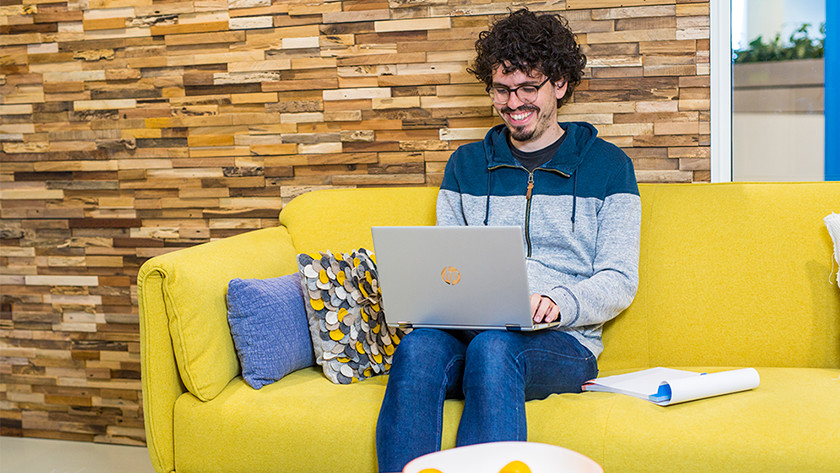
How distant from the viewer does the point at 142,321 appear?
173 cm

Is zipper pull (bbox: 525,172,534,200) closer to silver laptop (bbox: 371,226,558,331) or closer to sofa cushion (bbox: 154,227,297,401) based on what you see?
silver laptop (bbox: 371,226,558,331)

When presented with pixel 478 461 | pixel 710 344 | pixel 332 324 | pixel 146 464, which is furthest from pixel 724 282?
pixel 146 464

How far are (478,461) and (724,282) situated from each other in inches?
47.4

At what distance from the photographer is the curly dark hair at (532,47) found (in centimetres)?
191

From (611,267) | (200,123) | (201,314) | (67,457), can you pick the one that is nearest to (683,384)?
(611,267)

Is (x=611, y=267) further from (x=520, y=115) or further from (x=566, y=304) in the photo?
(x=520, y=115)

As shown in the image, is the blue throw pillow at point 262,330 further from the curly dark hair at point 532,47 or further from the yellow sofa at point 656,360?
the curly dark hair at point 532,47

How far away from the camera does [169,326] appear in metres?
1.73

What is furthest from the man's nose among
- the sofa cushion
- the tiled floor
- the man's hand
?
the tiled floor

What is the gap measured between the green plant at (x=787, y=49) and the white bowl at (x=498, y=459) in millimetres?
1828

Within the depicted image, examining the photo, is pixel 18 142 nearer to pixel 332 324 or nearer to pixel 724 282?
pixel 332 324

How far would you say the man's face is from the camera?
1.92m

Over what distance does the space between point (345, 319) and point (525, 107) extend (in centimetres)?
73

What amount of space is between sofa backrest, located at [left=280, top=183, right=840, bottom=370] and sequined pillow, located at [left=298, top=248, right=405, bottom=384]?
2.08 feet
